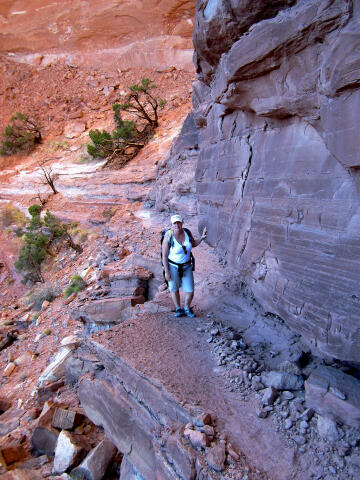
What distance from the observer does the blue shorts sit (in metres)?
4.51

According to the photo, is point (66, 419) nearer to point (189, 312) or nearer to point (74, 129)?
point (189, 312)

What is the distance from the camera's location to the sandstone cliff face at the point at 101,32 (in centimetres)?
2252

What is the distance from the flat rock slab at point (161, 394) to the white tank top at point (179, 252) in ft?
3.23

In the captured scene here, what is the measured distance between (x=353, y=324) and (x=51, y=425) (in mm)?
4415

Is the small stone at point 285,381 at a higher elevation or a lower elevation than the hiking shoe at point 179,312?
higher

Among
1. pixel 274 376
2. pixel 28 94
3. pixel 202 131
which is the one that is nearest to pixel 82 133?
pixel 28 94

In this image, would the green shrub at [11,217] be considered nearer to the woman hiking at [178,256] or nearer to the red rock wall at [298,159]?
the woman hiking at [178,256]

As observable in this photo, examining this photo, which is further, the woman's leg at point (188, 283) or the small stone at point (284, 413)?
the woman's leg at point (188, 283)

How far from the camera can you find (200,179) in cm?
685

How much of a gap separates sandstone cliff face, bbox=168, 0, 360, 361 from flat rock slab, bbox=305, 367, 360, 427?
23cm

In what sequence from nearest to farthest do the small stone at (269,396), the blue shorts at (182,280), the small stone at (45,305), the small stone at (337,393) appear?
the small stone at (337,393)
the small stone at (269,396)
the blue shorts at (182,280)
the small stone at (45,305)

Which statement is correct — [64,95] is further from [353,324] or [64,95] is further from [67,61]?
[353,324]

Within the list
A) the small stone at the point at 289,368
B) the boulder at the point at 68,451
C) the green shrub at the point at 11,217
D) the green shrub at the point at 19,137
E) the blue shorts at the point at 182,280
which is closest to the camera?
the small stone at the point at 289,368

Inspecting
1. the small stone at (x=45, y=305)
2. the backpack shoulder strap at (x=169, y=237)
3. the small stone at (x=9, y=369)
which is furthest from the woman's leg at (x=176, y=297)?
the small stone at (x=45, y=305)
